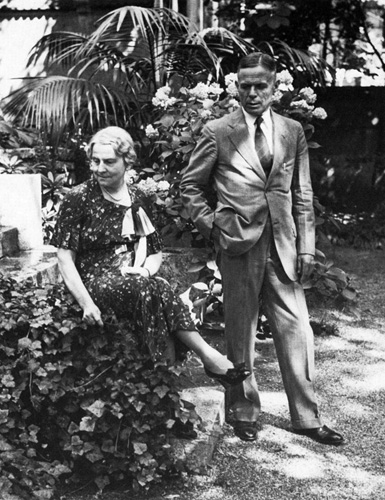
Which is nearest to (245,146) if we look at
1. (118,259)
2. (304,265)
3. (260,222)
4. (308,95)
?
(260,222)

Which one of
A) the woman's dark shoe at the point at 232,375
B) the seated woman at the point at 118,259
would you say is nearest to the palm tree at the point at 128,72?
the seated woman at the point at 118,259

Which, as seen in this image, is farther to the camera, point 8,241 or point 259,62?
point 8,241

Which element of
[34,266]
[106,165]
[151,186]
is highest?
[106,165]

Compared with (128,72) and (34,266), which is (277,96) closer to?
(128,72)

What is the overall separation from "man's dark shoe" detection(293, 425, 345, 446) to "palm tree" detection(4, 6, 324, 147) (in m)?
3.16

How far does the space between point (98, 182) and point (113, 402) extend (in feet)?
3.23

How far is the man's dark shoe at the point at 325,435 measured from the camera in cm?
425

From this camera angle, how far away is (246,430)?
4316 millimetres

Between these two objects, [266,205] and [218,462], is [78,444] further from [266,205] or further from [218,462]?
[266,205]

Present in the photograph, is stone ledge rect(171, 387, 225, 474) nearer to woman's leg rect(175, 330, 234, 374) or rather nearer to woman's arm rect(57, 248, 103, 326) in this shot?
woman's leg rect(175, 330, 234, 374)

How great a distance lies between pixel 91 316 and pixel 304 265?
3.68 feet

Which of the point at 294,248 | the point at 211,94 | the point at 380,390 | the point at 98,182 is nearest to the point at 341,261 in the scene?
the point at 211,94

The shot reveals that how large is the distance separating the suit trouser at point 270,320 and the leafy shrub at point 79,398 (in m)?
0.62

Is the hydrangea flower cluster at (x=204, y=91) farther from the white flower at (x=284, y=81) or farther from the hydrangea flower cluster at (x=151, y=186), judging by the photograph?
the hydrangea flower cluster at (x=151, y=186)
